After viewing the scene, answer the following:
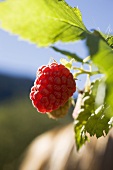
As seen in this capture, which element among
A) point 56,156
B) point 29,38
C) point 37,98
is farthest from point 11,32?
point 56,156

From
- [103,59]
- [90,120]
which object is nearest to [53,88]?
[90,120]

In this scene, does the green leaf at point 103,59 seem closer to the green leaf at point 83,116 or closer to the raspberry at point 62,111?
the green leaf at point 83,116

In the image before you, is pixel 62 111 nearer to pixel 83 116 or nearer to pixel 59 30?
pixel 83 116

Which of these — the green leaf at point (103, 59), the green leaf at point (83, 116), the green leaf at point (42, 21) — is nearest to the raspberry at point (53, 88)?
the green leaf at point (83, 116)

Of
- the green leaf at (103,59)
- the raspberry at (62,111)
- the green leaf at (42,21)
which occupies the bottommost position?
the green leaf at (103,59)

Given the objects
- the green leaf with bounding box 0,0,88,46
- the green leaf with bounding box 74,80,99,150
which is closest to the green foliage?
the green leaf with bounding box 74,80,99,150
